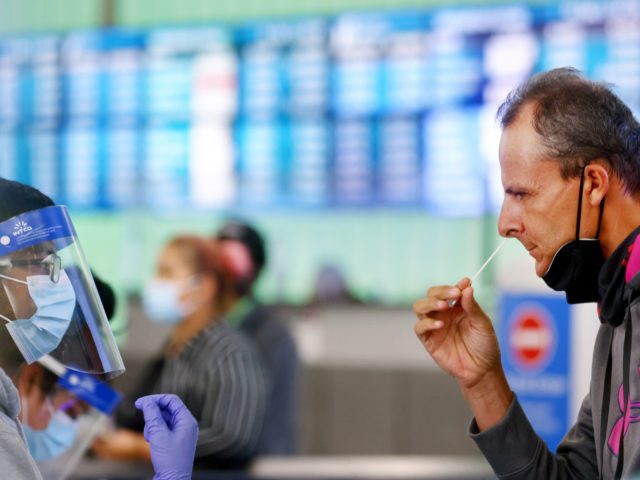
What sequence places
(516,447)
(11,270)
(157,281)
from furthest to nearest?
(157,281)
(516,447)
(11,270)

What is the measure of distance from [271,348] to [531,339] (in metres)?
1.11

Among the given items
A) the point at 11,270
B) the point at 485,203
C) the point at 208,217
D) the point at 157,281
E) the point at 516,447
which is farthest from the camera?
the point at 208,217

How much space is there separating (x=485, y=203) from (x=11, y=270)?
5147mm

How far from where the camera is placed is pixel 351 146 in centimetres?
705

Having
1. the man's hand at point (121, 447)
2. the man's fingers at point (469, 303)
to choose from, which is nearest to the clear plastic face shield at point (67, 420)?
the man's hand at point (121, 447)

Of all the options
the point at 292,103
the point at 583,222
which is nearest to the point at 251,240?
the point at 292,103

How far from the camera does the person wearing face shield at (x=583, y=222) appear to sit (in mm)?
1789

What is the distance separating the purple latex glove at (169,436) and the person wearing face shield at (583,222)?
19.3 inches

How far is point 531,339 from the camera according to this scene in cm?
389

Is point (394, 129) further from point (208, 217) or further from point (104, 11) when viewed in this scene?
point (104, 11)

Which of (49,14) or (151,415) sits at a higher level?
(49,14)

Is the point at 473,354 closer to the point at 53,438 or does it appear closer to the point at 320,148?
the point at 53,438

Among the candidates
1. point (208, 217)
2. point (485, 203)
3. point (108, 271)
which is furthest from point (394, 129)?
point (108, 271)

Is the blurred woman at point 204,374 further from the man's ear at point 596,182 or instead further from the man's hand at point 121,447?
the man's ear at point 596,182
